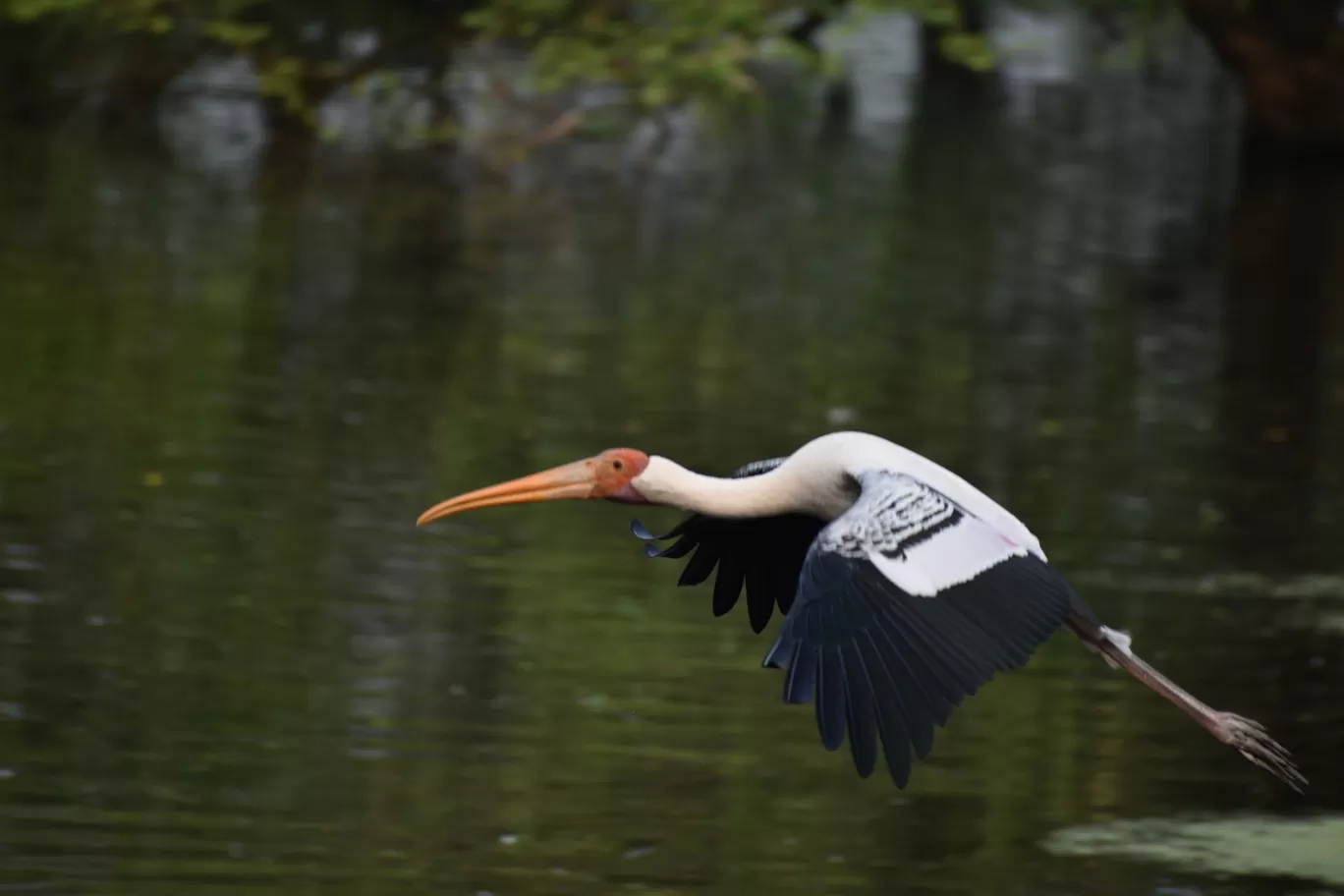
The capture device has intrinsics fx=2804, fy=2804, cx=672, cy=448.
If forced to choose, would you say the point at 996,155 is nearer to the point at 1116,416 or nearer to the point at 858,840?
the point at 1116,416

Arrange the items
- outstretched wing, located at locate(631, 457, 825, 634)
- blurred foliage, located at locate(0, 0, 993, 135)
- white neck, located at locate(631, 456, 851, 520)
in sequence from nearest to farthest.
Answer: white neck, located at locate(631, 456, 851, 520) → outstretched wing, located at locate(631, 457, 825, 634) → blurred foliage, located at locate(0, 0, 993, 135)

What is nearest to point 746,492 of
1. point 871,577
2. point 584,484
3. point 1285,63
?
point 584,484

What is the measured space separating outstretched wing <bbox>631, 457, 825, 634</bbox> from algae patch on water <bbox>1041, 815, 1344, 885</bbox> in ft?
3.77

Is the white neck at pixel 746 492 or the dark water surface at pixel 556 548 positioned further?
the dark water surface at pixel 556 548

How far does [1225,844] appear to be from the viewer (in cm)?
817

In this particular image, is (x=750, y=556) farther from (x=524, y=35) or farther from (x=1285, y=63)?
(x=1285, y=63)

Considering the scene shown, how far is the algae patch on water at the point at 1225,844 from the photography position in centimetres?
798

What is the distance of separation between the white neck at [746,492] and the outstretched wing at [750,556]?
37cm

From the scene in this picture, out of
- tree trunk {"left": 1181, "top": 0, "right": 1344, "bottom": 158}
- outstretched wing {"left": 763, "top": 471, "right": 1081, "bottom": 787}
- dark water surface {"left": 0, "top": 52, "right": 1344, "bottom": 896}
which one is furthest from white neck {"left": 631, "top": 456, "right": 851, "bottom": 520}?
tree trunk {"left": 1181, "top": 0, "right": 1344, "bottom": 158}

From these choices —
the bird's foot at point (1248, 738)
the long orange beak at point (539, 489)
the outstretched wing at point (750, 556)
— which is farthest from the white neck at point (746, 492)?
the bird's foot at point (1248, 738)

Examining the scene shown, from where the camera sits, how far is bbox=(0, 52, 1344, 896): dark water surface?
7.98 meters

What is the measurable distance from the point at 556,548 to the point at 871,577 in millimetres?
5700

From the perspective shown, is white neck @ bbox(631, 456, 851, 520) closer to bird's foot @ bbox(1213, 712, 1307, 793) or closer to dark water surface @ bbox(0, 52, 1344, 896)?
dark water surface @ bbox(0, 52, 1344, 896)

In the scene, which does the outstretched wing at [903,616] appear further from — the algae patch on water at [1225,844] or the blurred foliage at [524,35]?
the blurred foliage at [524,35]
